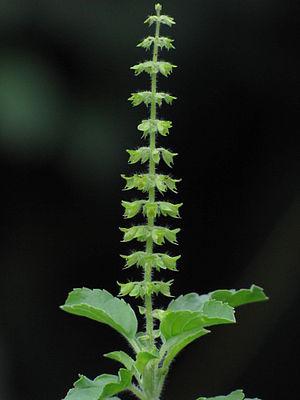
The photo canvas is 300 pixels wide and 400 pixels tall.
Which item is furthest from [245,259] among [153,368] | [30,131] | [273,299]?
[153,368]

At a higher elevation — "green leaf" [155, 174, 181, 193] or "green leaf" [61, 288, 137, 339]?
"green leaf" [155, 174, 181, 193]

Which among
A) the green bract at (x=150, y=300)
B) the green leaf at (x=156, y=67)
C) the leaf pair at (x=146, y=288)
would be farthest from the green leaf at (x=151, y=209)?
the green leaf at (x=156, y=67)

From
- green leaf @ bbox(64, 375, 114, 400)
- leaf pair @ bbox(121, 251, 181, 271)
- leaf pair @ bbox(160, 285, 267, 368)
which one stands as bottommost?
green leaf @ bbox(64, 375, 114, 400)

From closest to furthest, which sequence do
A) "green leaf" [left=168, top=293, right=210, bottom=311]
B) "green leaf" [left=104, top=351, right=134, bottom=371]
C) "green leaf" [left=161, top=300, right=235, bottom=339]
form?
"green leaf" [left=161, top=300, right=235, bottom=339], "green leaf" [left=104, top=351, right=134, bottom=371], "green leaf" [left=168, top=293, right=210, bottom=311]

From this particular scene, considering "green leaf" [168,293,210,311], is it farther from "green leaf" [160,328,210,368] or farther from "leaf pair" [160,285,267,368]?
"green leaf" [160,328,210,368]

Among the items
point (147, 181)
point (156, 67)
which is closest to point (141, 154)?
point (147, 181)

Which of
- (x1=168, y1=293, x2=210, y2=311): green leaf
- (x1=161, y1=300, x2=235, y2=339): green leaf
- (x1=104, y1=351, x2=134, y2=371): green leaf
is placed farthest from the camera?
(x1=168, y1=293, x2=210, y2=311): green leaf

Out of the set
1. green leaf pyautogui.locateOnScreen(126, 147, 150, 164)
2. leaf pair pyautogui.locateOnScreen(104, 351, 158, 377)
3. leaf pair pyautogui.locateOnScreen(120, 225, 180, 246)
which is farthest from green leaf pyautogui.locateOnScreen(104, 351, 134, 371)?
green leaf pyautogui.locateOnScreen(126, 147, 150, 164)
